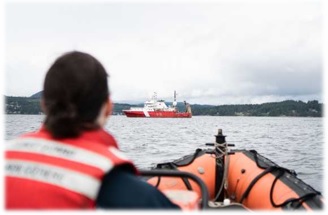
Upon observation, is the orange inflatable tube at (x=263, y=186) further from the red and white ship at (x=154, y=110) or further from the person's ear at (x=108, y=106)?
the red and white ship at (x=154, y=110)

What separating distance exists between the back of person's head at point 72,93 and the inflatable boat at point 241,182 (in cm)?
157

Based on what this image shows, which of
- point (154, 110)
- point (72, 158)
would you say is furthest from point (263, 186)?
point (154, 110)

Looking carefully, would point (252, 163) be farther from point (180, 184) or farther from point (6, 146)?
point (6, 146)

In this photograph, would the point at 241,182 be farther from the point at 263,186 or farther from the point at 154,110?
the point at 154,110

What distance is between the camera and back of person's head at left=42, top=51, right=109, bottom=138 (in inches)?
47.8

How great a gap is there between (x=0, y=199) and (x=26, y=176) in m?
0.12

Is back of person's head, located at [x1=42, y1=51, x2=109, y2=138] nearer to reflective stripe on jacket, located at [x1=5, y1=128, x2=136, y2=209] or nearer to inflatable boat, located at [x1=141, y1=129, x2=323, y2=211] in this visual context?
reflective stripe on jacket, located at [x1=5, y1=128, x2=136, y2=209]

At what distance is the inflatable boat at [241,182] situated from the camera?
364 centimetres

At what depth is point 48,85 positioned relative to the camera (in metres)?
1.24

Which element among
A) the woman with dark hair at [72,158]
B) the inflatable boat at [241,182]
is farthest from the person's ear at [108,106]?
the inflatable boat at [241,182]

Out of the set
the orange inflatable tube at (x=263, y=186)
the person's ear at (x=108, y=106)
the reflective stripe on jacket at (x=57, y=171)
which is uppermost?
the person's ear at (x=108, y=106)

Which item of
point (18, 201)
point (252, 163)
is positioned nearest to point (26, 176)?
point (18, 201)

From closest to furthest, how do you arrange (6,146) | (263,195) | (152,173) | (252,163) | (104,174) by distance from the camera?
(104,174), (6,146), (152,173), (263,195), (252,163)

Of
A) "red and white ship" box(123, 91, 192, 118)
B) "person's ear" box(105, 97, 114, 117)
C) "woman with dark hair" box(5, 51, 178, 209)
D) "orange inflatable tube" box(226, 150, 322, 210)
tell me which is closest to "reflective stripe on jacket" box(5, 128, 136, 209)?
"woman with dark hair" box(5, 51, 178, 209)
